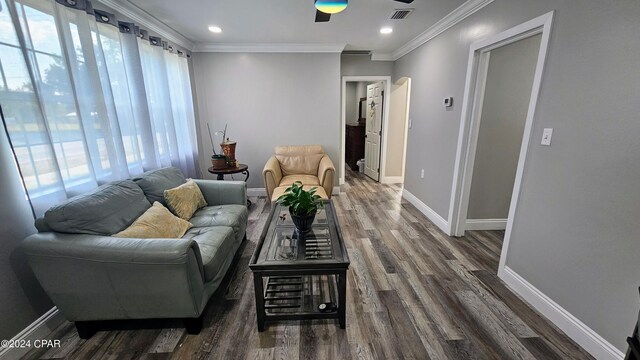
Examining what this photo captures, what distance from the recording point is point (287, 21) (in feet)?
9.30

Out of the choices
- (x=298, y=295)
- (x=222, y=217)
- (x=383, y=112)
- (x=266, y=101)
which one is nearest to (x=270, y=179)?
(x=222, y=217)

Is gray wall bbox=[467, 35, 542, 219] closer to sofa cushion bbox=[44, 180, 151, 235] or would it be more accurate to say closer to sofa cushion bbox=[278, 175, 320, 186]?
sofa cushion bbox=[278, 175, 320, 186]

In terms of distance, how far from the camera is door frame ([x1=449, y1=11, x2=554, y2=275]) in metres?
1.73

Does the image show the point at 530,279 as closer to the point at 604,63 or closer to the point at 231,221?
the point at 604,63

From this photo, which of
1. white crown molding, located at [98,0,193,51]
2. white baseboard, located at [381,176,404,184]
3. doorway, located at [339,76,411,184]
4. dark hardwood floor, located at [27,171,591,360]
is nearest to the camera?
dark hardwood floor, located at [27,171,591,360]

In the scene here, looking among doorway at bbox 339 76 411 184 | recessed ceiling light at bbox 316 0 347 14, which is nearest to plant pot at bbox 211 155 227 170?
doorway at bbox 339 76 411 184

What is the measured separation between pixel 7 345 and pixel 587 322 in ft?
11.2

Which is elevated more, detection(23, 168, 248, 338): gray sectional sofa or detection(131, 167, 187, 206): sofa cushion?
detection(131, 167, 187, 206): sofa cushion

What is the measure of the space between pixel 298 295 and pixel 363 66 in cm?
408

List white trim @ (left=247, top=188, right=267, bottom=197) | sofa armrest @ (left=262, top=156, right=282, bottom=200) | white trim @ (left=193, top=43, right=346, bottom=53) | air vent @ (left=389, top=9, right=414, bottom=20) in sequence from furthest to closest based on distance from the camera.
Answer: white trim @ (left=247, top=188, right=267, bottom=197)
white trim @ (left=193, top=43, right=346, bottom=53)
sofa armrest @ (left=262, top=156, right=282, bottom=200)
air vent @ (left=389, top=9, right=414, bottom=20)

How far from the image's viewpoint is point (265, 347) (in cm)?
153

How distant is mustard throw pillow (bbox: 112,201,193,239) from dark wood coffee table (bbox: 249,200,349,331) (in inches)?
28.0

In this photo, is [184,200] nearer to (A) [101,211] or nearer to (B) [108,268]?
(A) [101,211]

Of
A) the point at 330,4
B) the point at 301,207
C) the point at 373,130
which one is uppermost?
the point at 330,4
